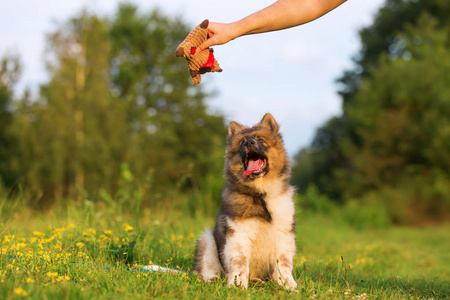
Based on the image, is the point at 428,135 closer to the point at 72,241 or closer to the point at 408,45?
the point at 408,45

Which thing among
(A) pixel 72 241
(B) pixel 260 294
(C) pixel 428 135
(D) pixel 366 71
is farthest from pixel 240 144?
(D) pixel 366 71

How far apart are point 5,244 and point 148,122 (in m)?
30.5

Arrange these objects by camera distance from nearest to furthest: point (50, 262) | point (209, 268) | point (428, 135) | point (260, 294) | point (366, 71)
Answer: point (260, 294), point (50, 262), point (209, 268), point (428, 135), point (366, 71)

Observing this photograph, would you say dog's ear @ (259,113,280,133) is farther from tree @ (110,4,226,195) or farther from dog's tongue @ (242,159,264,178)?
tree @ (110,4,226,195)

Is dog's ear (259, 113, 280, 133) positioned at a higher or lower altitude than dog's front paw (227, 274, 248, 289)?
higher

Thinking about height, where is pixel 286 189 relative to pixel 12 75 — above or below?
below

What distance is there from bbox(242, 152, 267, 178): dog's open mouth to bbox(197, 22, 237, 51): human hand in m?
1.42

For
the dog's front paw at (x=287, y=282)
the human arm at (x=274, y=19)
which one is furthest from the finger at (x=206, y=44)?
the dog's front paw at (x=287, y=282)

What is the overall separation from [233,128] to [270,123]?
0.47 metres

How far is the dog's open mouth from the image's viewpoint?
16.5 ft

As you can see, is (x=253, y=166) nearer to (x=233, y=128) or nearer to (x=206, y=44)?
(x=233, y=128)

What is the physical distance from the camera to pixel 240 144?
5.36m

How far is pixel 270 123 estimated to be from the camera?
18.5ft

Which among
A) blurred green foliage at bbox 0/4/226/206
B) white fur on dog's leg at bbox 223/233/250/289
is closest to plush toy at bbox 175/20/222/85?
white fur on dog's leg at bbox 223/233/250/289
